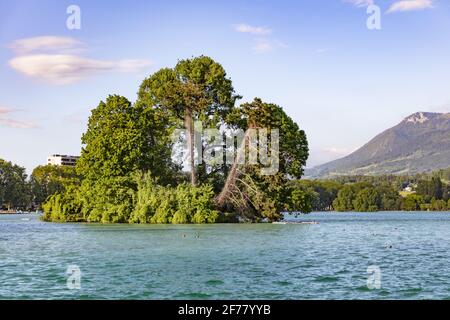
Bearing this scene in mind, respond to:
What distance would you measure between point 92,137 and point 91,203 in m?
6.18

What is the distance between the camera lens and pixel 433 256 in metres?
35.7

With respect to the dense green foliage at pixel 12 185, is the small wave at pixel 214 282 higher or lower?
lower

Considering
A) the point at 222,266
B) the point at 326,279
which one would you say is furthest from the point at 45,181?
the point at 326,279

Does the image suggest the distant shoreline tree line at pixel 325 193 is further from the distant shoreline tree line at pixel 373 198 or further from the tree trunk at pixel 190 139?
the tree trunk at pixel 190 139

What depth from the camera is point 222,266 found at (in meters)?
29.6

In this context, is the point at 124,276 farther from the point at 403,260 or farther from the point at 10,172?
the point at 10,172

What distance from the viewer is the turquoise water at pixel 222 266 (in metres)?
23.0

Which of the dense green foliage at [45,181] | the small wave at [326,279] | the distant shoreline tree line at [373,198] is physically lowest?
the small wave at [326,279]

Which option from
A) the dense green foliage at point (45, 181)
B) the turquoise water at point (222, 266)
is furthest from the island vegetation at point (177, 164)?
the dense green foliage at point (45, 181)

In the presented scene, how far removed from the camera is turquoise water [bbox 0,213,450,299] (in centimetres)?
2303

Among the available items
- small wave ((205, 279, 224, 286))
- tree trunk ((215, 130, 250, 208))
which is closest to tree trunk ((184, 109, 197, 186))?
tree trunk ((215, 130, 250, 208))

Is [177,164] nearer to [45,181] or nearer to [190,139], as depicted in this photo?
[190,139]

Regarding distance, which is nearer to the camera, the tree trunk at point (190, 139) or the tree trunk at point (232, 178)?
the tree trunk at point (232, 178)

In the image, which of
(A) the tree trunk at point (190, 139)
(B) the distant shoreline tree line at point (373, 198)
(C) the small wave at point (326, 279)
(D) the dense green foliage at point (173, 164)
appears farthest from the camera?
(B) the distant shoreline tree line at point (373, 198)
